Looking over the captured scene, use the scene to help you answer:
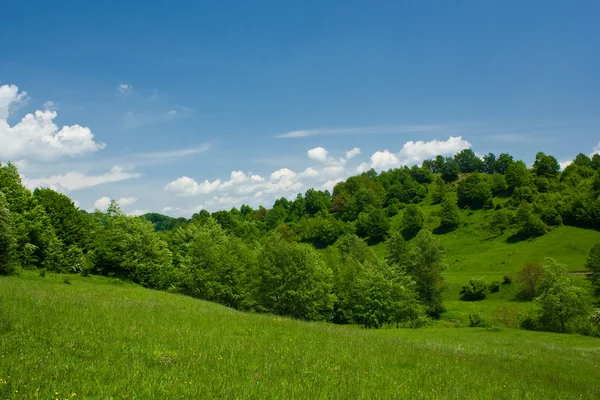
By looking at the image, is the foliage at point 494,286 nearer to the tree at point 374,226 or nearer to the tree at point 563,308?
the tree at point 563,308

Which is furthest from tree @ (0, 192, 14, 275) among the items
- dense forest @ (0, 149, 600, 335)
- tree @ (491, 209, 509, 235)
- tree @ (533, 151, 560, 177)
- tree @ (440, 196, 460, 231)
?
tree @ (533, 151, 560, 177)

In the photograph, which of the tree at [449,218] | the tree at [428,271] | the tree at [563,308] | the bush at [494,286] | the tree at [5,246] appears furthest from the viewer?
the tree at [449,218]

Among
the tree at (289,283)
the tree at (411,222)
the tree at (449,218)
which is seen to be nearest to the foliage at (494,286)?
the tree at (289,283)

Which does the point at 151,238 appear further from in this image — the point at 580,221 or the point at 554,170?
the point at 554,170

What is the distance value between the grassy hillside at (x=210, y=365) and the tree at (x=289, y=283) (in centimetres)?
4184

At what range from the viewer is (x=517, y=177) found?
551ft

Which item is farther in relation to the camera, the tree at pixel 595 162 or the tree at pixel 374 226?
the tree at pixel 595 162

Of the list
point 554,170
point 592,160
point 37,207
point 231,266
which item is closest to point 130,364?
point 231,266

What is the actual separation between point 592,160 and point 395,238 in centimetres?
14764

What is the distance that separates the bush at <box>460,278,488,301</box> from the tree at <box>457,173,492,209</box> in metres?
84.2

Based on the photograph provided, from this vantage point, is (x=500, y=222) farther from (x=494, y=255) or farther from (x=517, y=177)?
(x=517, y=177)

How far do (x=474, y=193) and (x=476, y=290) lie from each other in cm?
9055

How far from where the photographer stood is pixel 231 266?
190ft

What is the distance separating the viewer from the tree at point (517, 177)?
167 metres
